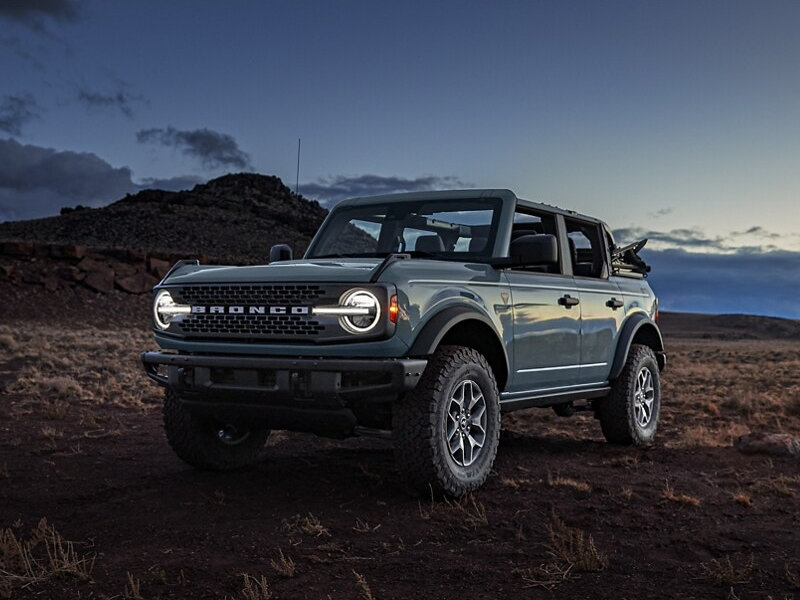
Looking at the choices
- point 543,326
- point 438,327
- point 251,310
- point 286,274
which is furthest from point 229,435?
point 543,326

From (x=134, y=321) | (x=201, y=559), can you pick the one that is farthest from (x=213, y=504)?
(x=134, y=321)

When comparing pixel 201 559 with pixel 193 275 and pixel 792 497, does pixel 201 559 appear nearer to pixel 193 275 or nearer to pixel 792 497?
pixel 193 275

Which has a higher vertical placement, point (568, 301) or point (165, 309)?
point (568, 301)

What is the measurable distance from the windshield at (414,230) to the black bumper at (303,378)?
1.58 metres

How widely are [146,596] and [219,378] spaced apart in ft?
6.07

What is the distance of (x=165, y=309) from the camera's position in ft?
20.0

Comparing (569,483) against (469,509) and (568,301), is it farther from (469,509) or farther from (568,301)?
(568,301)

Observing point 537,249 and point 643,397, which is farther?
point 643,397

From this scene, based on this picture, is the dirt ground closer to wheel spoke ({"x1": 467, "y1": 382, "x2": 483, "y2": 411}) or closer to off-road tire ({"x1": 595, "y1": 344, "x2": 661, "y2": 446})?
off-road tire ({"x1": 595, "y1": 344, "x2": 661, "y2": 446})

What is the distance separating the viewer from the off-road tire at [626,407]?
8.17 m

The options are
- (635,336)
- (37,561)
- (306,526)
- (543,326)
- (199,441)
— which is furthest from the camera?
(635,336)

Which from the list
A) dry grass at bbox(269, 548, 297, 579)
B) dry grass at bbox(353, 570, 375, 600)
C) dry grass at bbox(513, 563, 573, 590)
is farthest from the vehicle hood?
dry grass at bbox(513, 563, 573, 590)

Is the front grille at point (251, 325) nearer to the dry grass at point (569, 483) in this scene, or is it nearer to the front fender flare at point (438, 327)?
the front fender flare at point (438, 327)

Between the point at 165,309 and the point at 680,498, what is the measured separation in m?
3.82
